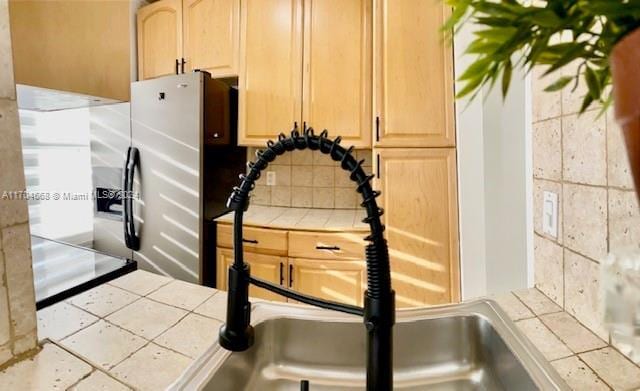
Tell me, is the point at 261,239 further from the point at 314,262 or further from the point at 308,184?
the point at 308,184

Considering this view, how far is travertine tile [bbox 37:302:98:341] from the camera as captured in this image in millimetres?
574

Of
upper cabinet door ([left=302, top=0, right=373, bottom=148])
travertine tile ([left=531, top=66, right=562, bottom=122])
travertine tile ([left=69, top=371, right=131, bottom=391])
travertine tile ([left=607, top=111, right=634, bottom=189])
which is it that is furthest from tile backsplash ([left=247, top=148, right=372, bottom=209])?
travertine tile ([left=69, top=371, right=131, bottom=391])

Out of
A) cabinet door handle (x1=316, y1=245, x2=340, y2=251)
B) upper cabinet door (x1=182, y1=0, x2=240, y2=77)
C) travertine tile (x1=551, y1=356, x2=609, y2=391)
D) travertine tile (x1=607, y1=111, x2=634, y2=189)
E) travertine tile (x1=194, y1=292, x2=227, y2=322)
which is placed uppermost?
upper cabinet door (x1=182, y1=0, x2=240, y2=77)

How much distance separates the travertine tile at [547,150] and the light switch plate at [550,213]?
0.15 feet

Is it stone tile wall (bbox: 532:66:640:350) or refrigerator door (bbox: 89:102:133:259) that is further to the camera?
refrigerator door (bbox: 89:102:133:259)

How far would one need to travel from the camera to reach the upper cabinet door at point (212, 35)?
2.13m

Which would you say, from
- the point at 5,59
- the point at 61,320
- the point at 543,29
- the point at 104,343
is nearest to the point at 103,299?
the point at 61,320

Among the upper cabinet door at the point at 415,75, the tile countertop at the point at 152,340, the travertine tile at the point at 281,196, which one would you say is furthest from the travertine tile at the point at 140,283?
the travertine tile at the point at 281,196

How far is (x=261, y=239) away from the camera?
1871 mm

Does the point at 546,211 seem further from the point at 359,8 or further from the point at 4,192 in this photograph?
the point at 359,8

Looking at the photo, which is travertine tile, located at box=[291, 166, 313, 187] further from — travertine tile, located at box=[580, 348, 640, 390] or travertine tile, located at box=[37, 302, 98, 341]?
travertine tile, located at box=[580, 348, 640, 390]

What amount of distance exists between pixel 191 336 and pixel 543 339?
0.66 meters

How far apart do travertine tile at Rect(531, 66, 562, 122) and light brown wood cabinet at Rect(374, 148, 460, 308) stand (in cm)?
87

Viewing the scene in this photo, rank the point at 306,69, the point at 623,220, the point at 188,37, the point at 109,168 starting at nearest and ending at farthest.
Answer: the point at 623,220 → the point at 306,69 → the point at 109,168 → the point at 188,37
